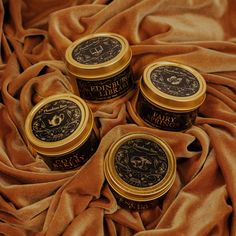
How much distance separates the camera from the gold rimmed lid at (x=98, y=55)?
72 centimetres

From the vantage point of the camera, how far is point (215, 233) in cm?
61

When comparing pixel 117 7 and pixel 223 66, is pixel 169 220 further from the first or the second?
pixel 117 7

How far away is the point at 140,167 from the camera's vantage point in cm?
64

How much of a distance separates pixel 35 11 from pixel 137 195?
0.72 meters

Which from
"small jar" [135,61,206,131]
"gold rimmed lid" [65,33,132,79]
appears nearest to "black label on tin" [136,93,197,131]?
"small jar" [135,61,206,131]

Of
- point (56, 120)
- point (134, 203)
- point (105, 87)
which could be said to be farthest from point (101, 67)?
point (134, 203)

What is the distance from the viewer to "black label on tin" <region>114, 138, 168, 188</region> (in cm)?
62

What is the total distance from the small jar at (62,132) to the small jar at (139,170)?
64mm

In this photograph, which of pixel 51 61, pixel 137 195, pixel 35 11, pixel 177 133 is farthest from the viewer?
pixel 35 11

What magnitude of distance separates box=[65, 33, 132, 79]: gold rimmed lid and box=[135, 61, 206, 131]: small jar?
0.08m

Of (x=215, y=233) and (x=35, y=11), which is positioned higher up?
(x=35, y=11)

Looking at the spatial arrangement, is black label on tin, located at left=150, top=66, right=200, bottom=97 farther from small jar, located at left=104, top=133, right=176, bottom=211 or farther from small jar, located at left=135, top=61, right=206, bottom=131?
small jar, located at left=104, top=133, right=176, bottom=211

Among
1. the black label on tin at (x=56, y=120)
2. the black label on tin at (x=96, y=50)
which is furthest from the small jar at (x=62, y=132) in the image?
the black label on tin at (x=96, y=50)

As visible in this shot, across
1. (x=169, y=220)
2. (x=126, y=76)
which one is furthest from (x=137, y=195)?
(x=126, y=76)
